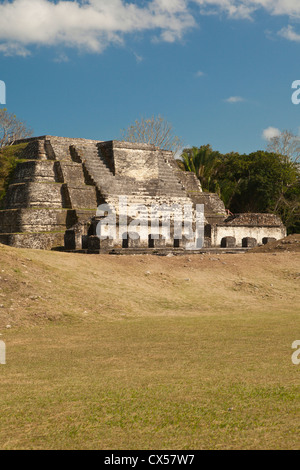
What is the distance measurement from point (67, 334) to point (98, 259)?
19.5 feet

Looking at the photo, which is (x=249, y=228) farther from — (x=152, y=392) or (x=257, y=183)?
(x=152, y=392)

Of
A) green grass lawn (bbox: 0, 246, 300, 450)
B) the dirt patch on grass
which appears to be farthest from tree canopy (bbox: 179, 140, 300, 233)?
green grass lawn (bbox: 0, 246, 300, 450)

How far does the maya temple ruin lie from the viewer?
1886 centimetres

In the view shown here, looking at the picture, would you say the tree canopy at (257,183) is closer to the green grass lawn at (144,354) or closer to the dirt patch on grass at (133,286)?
the dirt patch on grass at (133,286)

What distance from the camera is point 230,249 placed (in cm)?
1964

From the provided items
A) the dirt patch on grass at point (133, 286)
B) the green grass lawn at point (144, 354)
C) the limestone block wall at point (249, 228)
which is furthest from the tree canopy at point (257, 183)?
the green grass lawn at point (144, 354)

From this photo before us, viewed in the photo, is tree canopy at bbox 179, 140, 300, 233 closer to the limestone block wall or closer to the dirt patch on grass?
the limestone block wall

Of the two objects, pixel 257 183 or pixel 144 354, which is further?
pixel 257 183

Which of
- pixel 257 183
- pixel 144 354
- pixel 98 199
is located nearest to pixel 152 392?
pixel 144 354

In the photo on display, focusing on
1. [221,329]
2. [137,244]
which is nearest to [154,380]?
[221,329]

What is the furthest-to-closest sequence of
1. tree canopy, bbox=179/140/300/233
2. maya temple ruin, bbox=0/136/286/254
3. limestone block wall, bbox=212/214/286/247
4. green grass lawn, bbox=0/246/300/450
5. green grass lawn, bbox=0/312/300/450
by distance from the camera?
tree canopy, bbox=179/140/300/233 < limestone block wall, bbox=212/214/286/247 < maya temple ruin, bbox=0/136/286/254 < green grass lawn, bbox=0/246/300/450 < green grass lawn, bbox=0/312/300/450

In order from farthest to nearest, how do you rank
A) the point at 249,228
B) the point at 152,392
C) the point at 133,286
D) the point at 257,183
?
the point at 257,183
the point at 249,228
the point at 133,286
the point at 152,392

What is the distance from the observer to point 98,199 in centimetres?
2212

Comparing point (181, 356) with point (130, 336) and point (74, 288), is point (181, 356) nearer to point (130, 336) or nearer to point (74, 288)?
point (130, 336)
